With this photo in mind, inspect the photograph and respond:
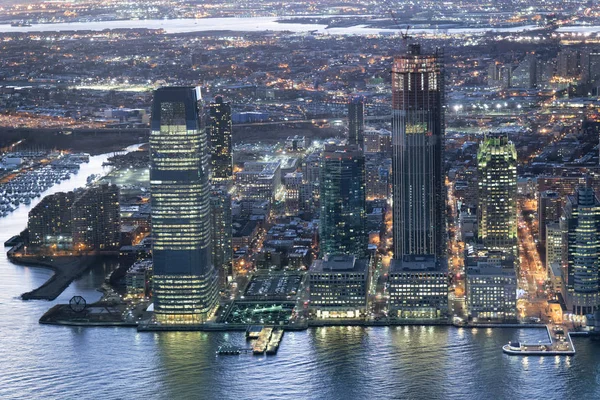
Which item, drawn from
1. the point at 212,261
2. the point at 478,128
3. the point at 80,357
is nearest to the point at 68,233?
the point at 212,261

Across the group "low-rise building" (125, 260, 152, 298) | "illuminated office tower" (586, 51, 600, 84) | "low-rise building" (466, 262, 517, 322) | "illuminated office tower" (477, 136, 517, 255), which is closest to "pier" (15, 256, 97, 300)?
"low-rise building" (125, 260, 152, 298)

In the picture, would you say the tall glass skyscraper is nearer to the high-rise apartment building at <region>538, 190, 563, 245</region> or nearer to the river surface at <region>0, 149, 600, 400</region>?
the high-rise apartment building at <region>538, 190, 563, 245</region>

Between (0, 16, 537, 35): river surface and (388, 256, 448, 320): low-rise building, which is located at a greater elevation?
(0, 16, 537, 35): river surface

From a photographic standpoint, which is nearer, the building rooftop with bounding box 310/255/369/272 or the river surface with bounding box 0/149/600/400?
the river surface with bounding box 0/149/600/400

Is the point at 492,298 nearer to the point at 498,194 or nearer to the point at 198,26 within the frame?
the point at 498,194

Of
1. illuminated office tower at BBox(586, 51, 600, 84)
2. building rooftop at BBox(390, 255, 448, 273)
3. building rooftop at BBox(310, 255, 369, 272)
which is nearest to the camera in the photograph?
building rooftop at BBox(390, 255, 448, 273)

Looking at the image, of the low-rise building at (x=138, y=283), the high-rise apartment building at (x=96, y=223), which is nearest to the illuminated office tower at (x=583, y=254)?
the low-rise building at (x=138, y=283)
